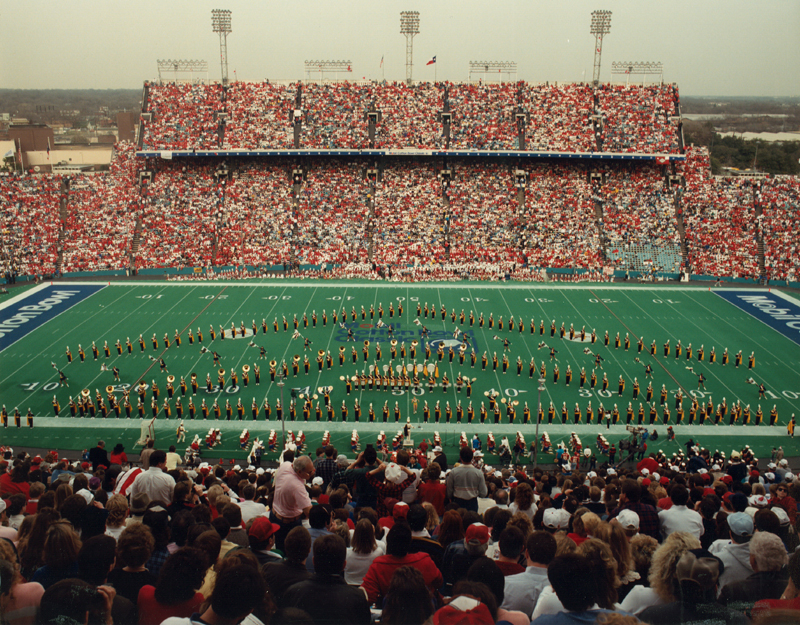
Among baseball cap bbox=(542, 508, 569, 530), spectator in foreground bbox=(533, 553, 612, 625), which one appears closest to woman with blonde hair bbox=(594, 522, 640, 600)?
spectator in foreground bbox=(533, 553, 612, 625)

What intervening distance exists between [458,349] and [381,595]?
19359 millimetres

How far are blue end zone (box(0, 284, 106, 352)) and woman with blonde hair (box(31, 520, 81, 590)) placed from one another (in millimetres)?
22686

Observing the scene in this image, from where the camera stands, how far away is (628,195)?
130 feet

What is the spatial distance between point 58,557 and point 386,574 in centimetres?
197

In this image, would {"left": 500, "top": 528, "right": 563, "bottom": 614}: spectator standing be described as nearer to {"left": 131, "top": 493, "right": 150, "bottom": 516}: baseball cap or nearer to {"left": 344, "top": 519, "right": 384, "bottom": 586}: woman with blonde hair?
{"left": 344, "top": 519, "right": 384, "bottom": 586}: woman with blonde hair

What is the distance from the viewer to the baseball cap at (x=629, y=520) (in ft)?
17.1

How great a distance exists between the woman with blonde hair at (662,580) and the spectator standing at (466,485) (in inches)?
106

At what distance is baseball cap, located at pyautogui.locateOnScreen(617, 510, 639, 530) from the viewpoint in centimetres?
520

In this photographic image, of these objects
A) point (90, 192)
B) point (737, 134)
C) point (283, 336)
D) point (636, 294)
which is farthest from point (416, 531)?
point (737, 134)

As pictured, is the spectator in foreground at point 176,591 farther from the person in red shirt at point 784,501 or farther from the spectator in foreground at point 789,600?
the person in red shirt at point 784,501

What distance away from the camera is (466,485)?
6117 mm

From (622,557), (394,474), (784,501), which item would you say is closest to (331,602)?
(622,557)

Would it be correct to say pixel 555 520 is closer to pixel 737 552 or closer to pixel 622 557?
pixel 622 557

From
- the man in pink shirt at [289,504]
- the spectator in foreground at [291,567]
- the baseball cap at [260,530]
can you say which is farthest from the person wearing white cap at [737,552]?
the man in pink shirt at [289,504]
